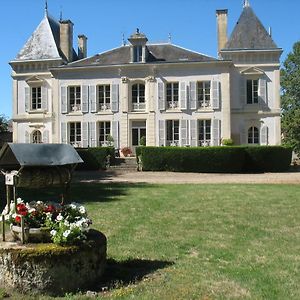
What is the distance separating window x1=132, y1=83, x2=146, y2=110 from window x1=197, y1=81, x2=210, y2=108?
3527 millimetres

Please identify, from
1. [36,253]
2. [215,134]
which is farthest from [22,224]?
[215,134]

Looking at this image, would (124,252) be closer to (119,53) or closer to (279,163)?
(279,163)

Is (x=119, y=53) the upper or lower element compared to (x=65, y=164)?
upper

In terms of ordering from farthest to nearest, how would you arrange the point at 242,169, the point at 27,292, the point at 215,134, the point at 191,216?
the point at 215,134
the point at 242,169
the point at 191,216
the point at 27,292

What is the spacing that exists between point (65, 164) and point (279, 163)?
19.5 meters

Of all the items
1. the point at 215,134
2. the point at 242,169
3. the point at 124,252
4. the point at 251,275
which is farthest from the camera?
the point at 215,134

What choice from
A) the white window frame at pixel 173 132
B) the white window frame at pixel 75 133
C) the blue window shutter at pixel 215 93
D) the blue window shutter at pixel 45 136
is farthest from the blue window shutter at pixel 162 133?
the blue window shutter at pixel 45 136

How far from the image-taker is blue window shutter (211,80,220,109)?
90.6ft

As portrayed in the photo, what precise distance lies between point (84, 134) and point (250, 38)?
12.3 m

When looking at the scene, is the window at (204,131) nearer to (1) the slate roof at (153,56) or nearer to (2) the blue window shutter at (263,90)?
(2) the blue window shutter at (263,90)

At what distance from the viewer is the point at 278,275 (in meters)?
5.27

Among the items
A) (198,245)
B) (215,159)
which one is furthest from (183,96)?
(198,245)

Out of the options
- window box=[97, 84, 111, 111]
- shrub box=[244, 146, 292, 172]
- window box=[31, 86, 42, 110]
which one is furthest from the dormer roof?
window box=[31, 86, 42, 110]

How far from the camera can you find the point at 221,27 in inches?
1171
